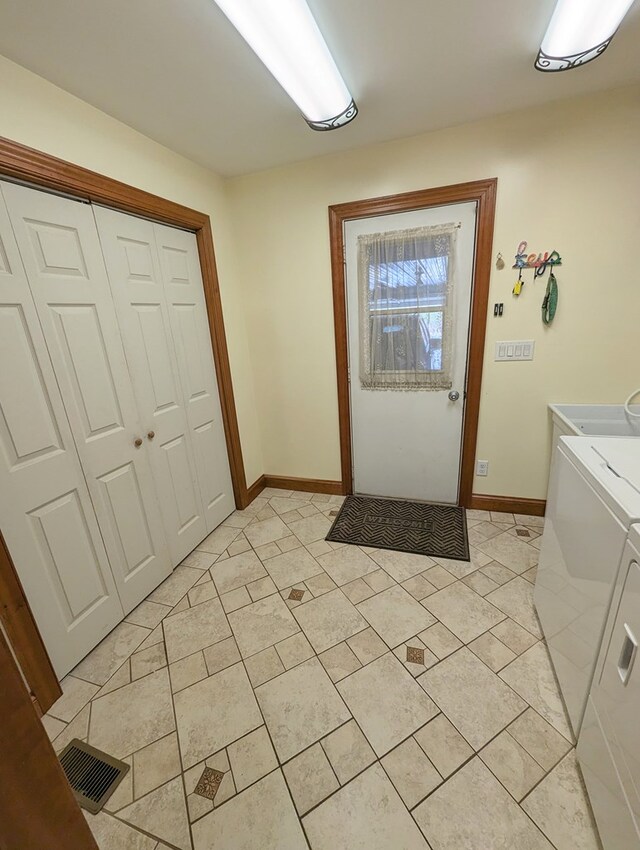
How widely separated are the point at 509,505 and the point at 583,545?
4.64ft

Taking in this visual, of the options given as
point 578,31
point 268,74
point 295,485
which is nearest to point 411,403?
point 295,485

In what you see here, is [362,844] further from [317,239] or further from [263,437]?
[317,239]

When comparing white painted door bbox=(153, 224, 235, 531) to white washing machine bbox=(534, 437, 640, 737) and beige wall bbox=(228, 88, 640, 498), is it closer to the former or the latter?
beige wall bbox=(228, 88, 640, 498)

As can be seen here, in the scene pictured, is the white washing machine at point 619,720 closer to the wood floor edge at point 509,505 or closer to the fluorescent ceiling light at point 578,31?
the wood floor edge at point 509,505

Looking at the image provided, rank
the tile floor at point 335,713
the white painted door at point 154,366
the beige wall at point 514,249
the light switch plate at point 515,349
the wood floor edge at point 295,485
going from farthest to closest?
1. the wood floor edge at point 295,485
2. the light switch plate at point 515,349
3. the beige wall at point 514,249
4. the white painted door at point 154,366
5. the tile floor at point 335,713

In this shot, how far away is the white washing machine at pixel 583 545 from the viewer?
922 mm

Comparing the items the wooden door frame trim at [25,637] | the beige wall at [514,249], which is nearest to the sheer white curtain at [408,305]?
the beige wall at [514,249]

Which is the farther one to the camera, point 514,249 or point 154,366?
point 514,249

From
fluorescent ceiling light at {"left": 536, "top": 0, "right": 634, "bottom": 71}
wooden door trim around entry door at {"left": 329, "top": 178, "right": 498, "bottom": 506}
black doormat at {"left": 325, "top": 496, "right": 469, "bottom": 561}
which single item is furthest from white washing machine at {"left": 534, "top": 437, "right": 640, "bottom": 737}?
fluorescent ceiling light at {"left": 536, "top": 0, "right": 634, "bottom": 71}

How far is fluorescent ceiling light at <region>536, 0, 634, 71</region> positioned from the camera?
1097 millimetres

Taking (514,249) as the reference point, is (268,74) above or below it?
above

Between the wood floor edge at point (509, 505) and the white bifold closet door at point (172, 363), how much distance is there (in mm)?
1923

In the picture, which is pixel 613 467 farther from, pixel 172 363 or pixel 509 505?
pixel 172 363

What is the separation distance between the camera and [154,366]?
6.09ft
